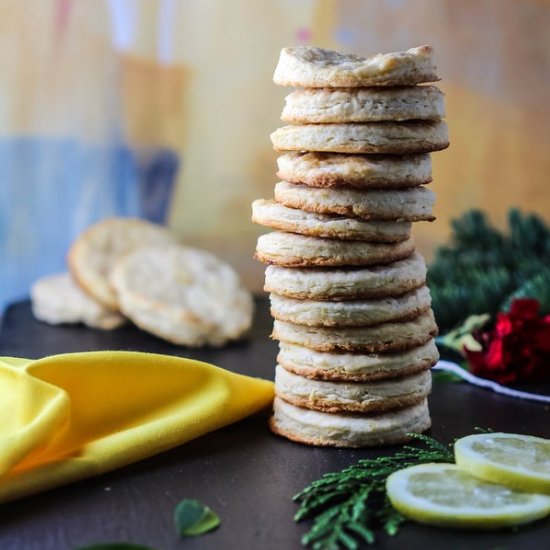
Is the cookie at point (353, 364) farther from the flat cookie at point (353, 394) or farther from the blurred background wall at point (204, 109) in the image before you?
the blurred background wall at point (204, 109)

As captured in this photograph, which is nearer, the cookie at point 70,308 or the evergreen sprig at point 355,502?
the evergreen sprig at point 355,502

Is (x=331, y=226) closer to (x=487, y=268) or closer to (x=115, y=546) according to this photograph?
(x=115, y=546)

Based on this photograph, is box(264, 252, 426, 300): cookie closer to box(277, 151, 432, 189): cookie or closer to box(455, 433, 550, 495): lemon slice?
box(277, 151, 432, 189): cookie

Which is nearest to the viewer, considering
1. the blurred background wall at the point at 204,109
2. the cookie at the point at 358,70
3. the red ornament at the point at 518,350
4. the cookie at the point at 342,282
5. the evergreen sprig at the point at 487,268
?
the cookie at the point at 358,70

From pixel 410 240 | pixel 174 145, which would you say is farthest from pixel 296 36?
pixel 410 240

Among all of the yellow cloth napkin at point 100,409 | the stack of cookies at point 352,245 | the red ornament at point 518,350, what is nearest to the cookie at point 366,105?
the stack of cookies at point 352,245

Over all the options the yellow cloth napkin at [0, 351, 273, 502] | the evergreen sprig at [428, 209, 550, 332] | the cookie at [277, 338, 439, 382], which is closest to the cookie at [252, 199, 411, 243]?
the cookie at [277, 338, 439, 382]
